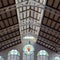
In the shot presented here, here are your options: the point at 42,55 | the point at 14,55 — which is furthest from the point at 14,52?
the point at 42,55

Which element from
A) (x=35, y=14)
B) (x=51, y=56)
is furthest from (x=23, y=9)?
(x=51, y=56)

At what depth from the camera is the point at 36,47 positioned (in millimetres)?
30109

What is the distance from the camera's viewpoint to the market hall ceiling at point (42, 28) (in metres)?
17.9

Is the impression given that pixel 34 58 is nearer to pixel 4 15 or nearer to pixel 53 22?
pixel 53 22

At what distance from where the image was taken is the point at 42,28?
24.1 m

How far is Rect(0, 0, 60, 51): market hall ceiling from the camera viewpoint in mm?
17903

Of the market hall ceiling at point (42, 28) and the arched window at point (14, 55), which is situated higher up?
the market hall ceiling at point (42, 28)

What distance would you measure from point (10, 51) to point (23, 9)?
11031mm

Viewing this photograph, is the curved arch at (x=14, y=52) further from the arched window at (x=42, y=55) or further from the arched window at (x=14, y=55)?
Result: the arched window at (x=42, y=55)

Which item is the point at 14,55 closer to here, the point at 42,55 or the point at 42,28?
the point at 42,55

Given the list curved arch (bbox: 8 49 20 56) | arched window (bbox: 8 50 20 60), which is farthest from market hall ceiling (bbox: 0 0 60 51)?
arched window (bbox: 8 50 20 60)

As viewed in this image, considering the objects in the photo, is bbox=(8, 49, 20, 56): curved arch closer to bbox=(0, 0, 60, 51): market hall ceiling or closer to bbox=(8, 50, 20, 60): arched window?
bbox=(8, 50, 20, 60): arched window

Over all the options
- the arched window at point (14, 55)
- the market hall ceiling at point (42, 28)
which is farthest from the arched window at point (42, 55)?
the arched window at point (14, 55)

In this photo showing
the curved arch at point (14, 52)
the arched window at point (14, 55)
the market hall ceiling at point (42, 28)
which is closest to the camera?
the market hall ceiling at point (42, 28)
